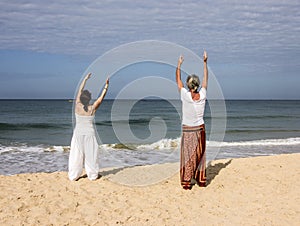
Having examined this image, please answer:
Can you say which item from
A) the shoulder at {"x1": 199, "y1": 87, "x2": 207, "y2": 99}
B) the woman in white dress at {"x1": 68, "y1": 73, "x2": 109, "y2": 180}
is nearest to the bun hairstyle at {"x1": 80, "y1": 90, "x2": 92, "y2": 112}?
the woman in white dress at {"x1": 68, "y1": 73, "x2": 109, "y2": 180}

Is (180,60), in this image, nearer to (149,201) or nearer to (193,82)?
(193,82)

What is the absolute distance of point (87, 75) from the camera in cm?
653

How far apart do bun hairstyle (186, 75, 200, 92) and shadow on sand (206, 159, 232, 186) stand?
192cm

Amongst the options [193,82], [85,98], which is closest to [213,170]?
[193,82]

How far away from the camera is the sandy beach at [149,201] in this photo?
5020 millimetres

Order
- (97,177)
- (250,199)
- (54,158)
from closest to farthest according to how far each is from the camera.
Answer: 1. (250,199)
2. (97,177)
3. (54,158)

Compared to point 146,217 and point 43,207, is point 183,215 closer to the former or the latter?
point 146,217

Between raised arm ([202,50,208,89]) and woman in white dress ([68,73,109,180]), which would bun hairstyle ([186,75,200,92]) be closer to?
raised arm ([202,50,208,89])

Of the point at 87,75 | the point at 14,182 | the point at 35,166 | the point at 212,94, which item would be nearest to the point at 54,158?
the point at 35,166

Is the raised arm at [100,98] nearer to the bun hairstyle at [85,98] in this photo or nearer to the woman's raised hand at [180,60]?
the bun hairstyle at [85,98]

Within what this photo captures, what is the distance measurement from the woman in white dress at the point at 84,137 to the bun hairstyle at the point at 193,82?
4.91ft

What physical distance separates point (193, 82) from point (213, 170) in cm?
293

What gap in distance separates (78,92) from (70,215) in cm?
224

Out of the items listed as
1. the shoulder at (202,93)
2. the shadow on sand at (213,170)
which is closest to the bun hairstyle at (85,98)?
the shoulder at (202,93)
